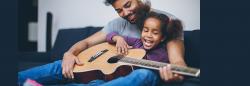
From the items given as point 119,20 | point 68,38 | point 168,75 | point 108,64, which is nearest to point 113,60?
point 108,64

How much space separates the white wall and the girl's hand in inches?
6.2

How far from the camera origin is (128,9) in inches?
94.4

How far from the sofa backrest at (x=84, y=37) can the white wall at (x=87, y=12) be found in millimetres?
45

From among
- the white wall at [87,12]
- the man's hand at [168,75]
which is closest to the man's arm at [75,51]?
the white wall at [87,12]

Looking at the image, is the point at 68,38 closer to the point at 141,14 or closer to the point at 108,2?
the point at 108,2

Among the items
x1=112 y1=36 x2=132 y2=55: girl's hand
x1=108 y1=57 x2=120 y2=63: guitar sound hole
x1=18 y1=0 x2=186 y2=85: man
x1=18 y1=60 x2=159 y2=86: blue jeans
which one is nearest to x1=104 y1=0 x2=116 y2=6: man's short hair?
x1=18 y1=0 x2=186 y2=85: man

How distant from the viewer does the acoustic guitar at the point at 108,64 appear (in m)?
2.26

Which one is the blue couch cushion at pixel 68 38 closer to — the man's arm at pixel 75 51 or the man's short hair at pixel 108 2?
Result: the man's arm at pixel 75 51

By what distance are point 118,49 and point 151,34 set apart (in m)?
0.25

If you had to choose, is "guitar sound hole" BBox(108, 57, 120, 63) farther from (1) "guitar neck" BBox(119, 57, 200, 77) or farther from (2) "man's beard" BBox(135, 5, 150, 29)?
(2) "man's beard" BBox(135, 5, 150, 29)

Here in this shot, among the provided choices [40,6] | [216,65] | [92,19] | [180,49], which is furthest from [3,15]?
[216,65]

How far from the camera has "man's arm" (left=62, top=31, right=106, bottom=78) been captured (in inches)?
98.6

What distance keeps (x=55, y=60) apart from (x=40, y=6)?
49 centimetres

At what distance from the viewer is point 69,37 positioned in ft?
8.74
